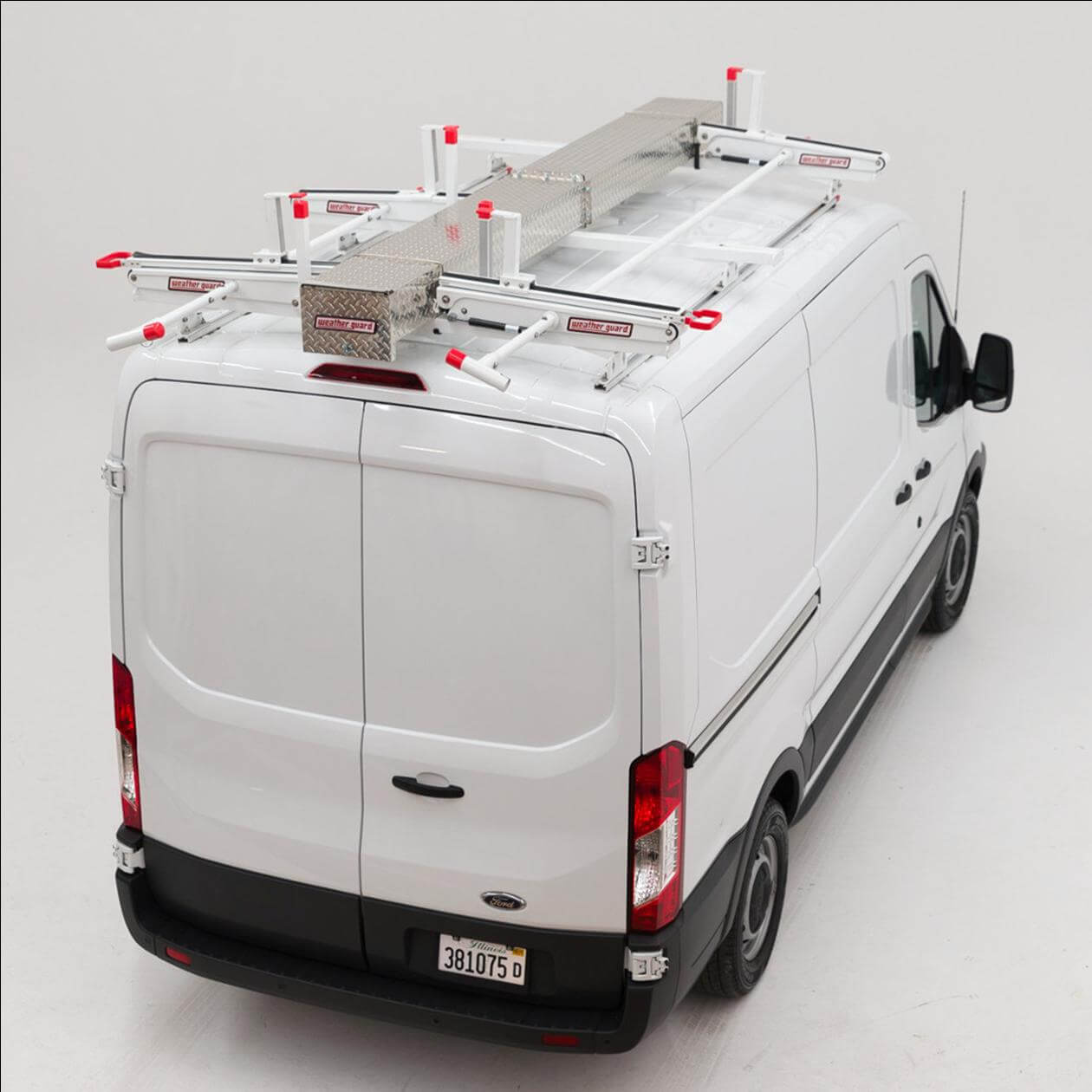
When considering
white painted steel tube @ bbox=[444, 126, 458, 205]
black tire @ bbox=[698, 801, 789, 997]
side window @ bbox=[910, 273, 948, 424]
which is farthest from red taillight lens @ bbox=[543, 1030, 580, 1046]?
side window @ bbox=[910, 273, 948, 424]

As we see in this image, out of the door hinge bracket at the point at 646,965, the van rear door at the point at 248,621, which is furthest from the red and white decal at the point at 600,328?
the door hinge bracket at the point at 646,965

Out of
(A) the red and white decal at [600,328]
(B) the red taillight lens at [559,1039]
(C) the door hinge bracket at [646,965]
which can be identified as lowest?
(B) the red taillight lens at [559,1039]

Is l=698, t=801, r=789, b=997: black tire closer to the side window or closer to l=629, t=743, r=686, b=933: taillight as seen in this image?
l=629, t=743, r=686, b=933: taillight

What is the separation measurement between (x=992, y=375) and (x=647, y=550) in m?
2.93

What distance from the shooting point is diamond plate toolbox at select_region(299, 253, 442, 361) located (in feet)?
13.9

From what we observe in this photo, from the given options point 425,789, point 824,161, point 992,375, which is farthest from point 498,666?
point 992,375

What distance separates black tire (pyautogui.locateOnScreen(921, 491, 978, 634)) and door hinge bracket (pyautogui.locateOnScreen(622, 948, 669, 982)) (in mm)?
3207

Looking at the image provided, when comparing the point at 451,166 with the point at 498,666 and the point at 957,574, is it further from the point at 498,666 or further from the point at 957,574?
the point at 957,574

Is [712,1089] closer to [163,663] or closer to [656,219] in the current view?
[163,663]

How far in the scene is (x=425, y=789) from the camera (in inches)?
182

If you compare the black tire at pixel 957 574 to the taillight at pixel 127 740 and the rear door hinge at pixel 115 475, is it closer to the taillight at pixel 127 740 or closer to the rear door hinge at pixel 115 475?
the taillight at pixel 127 740

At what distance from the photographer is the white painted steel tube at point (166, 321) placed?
4.46 metres

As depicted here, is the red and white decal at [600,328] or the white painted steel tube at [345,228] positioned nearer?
the red and white decal at [600,328]

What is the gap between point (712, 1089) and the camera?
520cm
